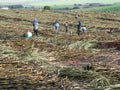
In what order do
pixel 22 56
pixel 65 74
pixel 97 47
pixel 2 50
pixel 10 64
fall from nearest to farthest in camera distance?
pixel 65 74 → pixel 10 64 → pixel 22 56 → pixel 2 50 → pixel 97 47

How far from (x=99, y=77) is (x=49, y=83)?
5.50ft

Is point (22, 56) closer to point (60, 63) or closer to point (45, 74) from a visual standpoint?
point (60, 63)

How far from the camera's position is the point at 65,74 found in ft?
45.9

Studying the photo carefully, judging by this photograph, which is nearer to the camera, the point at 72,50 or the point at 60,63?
the point at 60,63

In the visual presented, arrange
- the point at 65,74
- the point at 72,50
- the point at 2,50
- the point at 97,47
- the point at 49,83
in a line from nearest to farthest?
the point at 49,83, the point at 65,74, the point at 2,50, the point at 72,50, the point at 97,47

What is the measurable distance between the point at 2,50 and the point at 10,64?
3.32m

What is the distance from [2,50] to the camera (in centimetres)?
1911

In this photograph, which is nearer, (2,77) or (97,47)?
(2,77)

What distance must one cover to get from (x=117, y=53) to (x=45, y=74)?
20.2 ft

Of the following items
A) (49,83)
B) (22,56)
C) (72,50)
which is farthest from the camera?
(72,50)

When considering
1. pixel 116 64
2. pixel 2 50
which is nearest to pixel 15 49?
pixel 2 50

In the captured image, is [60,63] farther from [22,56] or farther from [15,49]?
[15,49]

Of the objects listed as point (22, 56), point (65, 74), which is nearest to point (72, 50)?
point (22, 56)

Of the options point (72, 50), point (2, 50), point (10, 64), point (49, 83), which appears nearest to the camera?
point (49, 83)
